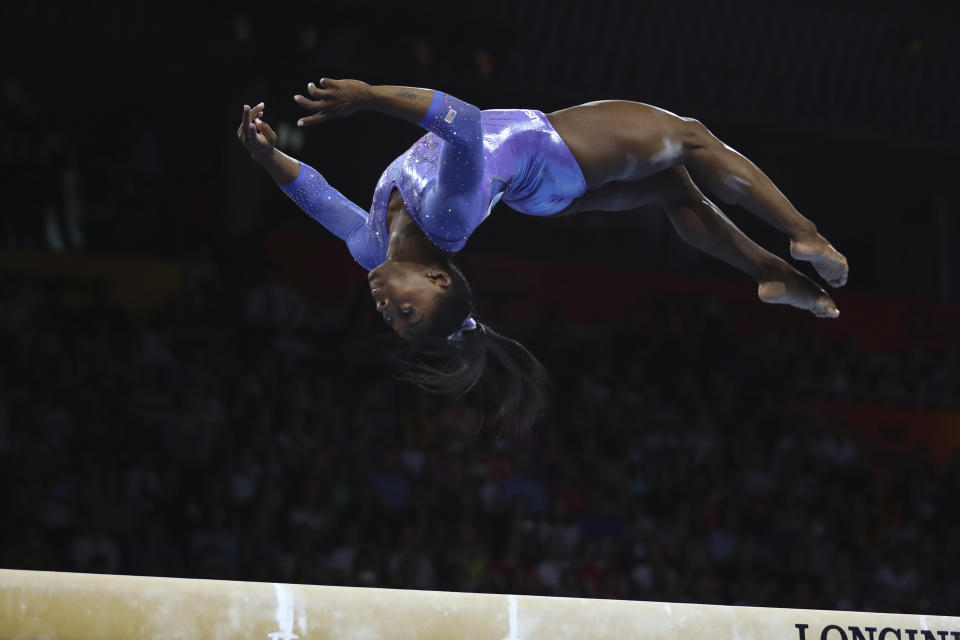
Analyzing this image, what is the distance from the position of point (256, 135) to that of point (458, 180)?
812mm

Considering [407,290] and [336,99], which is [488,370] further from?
[336,99]

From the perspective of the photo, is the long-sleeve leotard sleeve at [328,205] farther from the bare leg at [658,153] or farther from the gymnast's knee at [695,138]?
the gymnast's knee at [695,138]

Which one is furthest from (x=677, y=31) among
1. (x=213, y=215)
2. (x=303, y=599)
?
(x=303, y=599)

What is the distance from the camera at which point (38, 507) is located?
5.61 meters

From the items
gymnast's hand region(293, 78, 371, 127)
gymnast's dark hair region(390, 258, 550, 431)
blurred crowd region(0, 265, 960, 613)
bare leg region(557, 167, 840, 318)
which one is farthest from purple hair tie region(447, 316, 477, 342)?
blurred crowd region(0, 265, 960, 613)

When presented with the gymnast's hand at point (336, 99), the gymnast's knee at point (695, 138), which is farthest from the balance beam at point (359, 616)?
the gymnast's knee at point (695, 138)

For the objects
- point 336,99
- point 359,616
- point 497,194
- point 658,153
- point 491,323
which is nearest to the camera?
point 359,616

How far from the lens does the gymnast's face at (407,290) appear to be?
3.05 m

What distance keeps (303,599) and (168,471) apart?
11.4 feet

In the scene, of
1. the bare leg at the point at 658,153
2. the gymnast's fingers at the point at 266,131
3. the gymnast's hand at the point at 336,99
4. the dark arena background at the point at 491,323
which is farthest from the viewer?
the dark arena background at the point at 491,323

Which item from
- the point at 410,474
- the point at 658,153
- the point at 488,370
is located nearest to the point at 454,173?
the point at 658,153

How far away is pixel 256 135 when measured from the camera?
11.2 ft

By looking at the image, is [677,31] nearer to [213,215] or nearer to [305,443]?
[213,215]

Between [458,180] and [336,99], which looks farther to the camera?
[458,180]
